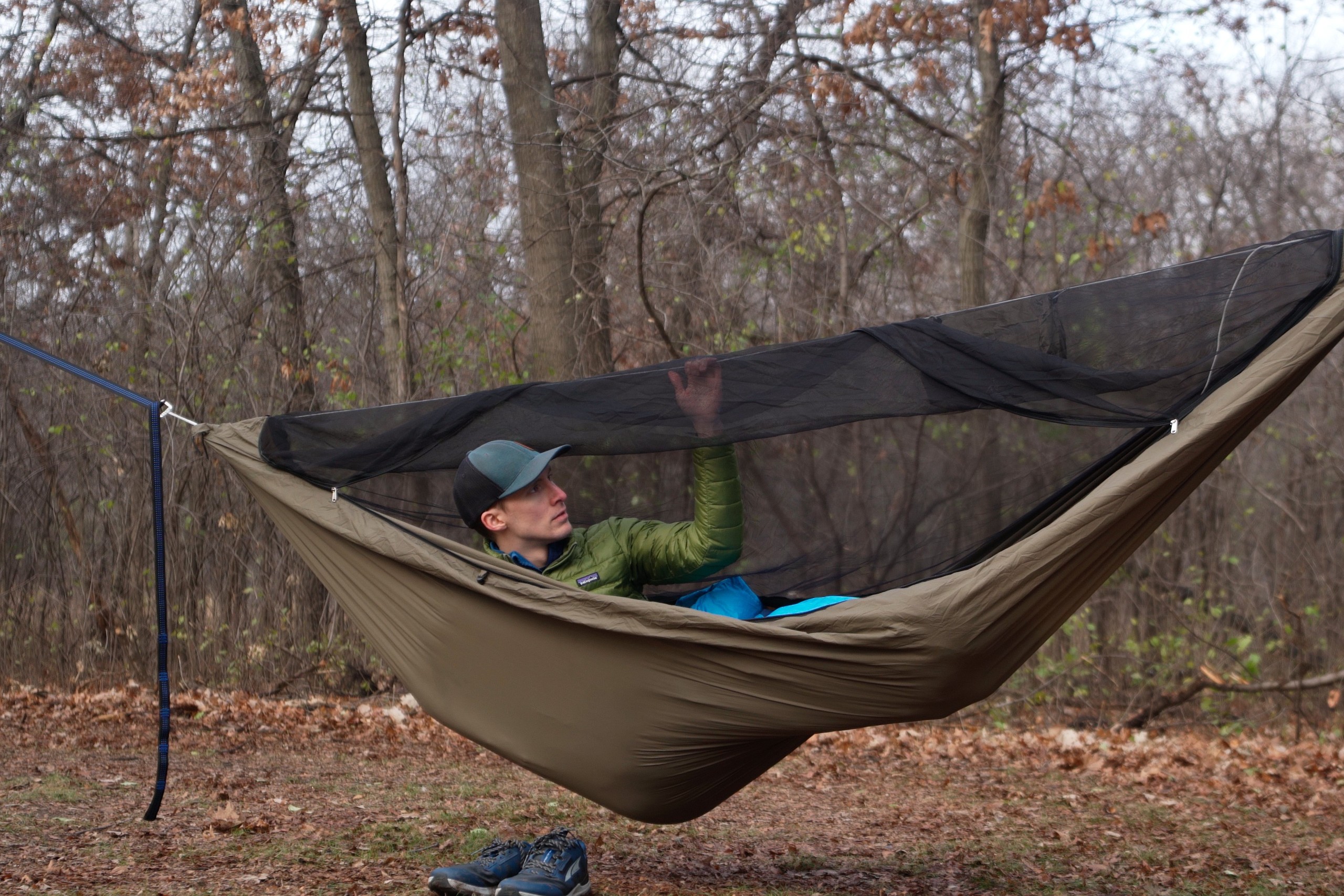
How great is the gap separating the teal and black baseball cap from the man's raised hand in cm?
36

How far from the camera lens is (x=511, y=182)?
7992 millimetres

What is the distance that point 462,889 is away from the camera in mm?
2771

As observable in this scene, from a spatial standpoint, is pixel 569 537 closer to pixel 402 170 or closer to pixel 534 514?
pixel 534 514

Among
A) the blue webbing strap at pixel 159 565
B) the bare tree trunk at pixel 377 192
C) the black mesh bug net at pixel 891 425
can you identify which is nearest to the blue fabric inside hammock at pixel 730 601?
the black mesh bug net at pixel 891 425

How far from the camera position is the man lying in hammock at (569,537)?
9.04 feet

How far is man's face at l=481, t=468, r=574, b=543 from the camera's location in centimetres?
286

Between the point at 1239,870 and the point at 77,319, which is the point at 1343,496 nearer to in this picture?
the point at 1239,870

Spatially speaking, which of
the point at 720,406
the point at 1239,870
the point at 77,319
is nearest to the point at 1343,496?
the point at 1239,870

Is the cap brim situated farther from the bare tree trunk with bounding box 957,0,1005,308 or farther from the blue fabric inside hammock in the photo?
the bare tree trunk with bounding box 957,0,1005,308

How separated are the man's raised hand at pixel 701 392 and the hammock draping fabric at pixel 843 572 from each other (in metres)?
0.03

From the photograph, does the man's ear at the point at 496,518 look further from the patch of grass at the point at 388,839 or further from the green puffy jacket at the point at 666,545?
the patch of grass at the point at 388,839

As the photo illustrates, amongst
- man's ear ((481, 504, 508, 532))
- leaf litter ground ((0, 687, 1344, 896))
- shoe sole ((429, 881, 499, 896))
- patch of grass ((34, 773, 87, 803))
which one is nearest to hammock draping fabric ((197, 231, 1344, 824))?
man's ear ((481, 504, 508, 532))

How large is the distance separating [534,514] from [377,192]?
4.80 meters

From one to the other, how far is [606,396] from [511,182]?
214 inches
